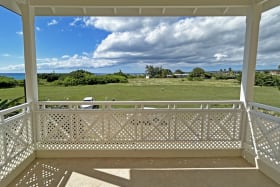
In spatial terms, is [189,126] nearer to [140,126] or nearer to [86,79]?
[140,126]

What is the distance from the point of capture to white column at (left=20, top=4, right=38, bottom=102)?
2879 millimetres

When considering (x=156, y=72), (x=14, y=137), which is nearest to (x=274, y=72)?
(x=156, y=72)

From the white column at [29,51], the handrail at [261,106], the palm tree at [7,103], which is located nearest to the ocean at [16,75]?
the white column at [29,51]

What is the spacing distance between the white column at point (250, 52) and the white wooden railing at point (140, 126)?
279 millimetres

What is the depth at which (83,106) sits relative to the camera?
325cm

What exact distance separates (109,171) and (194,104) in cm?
190

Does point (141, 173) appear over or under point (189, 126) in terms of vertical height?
under

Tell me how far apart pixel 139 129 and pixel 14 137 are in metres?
1.97

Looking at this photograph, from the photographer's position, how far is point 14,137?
255 centimetres

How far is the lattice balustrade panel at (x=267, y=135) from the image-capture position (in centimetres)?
247

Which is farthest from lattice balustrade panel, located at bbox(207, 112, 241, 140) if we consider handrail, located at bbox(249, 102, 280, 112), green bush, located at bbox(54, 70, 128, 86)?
green bush, located at bbox(54, 70, 128, 86)

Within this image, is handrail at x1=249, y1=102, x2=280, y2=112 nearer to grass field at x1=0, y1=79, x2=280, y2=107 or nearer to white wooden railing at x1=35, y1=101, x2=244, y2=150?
white wooden railing at x1=35, y1=101, x2=244, y2=150

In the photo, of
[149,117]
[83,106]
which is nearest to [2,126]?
[83,106]

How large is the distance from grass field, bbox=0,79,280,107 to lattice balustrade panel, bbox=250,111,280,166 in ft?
2.95
